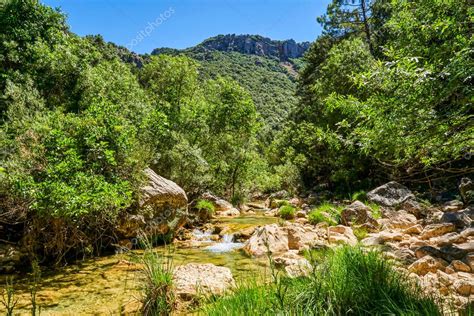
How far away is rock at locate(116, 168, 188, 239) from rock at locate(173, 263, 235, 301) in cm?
365

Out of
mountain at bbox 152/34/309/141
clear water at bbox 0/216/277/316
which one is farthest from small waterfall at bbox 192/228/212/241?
mountain at bbox 152/34/309/141

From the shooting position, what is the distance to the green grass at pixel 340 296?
3004 millimetres

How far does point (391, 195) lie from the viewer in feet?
47.0

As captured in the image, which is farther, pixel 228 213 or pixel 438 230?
pixel 228 213

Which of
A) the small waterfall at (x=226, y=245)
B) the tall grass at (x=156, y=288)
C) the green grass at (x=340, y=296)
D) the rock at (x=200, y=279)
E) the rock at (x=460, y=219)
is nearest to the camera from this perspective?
the green grass at (x=340, y=296)

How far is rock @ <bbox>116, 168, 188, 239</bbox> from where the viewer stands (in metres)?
9.90

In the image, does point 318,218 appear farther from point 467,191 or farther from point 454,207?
point 467,191

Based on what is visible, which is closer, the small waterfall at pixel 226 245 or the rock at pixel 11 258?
the rock at pixel 11 258

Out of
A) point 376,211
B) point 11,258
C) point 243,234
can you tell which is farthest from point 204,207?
point 11,258

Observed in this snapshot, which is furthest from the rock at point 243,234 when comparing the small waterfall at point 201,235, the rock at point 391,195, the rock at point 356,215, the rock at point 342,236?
the rock at point 391,195

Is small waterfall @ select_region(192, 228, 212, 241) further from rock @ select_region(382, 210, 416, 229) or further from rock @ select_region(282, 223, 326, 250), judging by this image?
rock @ select_region(382, 210, 416, 229)

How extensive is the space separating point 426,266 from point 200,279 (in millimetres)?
3980

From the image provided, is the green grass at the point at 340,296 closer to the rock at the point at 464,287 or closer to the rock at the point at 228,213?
the rock at the point at 464,287

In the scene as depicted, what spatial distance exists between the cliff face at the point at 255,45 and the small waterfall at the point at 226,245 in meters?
157
